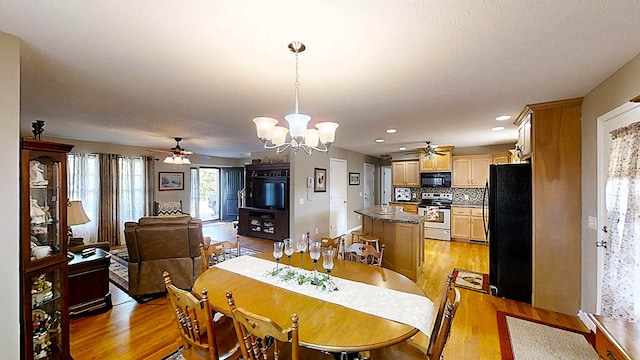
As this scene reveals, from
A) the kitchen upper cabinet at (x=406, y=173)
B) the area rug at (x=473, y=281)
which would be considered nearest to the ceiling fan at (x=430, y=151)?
the kitchen upper cabinet at (x=406, y=173)

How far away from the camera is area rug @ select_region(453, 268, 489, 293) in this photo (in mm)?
3695

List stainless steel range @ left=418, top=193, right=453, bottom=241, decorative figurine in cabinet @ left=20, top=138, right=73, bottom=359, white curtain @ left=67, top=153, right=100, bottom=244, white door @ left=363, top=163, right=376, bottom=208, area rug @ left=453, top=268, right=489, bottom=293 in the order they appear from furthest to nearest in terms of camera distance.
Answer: white door @ left=363, top=163, right=376, bottom=208 < stainless steel range @ left=418, top=193, right=453, bottom=241 < white curtain @ left=67, top=153, right=100, bottom=244 < area rug @ left=453, top=268, right=489, bottom=293 < decorative figurine in cabinet @ left=20, top=138, right=73, bottom=359

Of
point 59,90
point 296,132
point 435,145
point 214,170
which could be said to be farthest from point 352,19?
point 214,170

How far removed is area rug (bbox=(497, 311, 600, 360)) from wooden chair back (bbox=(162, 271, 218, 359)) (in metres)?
2.34

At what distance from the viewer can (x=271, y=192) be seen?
6742mm

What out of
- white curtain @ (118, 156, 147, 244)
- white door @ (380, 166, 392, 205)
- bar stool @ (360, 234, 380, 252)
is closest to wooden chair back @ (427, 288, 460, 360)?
bar stool @ (360, 234, 380, 252)

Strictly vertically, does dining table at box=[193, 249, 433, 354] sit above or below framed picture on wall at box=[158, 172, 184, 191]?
below

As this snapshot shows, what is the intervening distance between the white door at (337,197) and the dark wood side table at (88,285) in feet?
15.0

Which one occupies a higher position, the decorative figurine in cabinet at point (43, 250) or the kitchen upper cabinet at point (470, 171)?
the kitchen upper cabinet at point (470, 171)

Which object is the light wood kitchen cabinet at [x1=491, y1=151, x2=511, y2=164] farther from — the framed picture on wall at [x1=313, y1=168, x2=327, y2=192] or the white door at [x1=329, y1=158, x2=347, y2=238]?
→ the framed picture on wall at [x1=313, y1=168, x2=327, y2=192]

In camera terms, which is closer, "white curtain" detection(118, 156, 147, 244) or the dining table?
the dining table

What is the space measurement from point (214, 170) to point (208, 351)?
329 inches

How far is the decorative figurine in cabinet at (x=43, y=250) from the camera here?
1.71 meters

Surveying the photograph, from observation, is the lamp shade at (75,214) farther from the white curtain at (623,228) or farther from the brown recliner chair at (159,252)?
the white curtain at (623,228)
